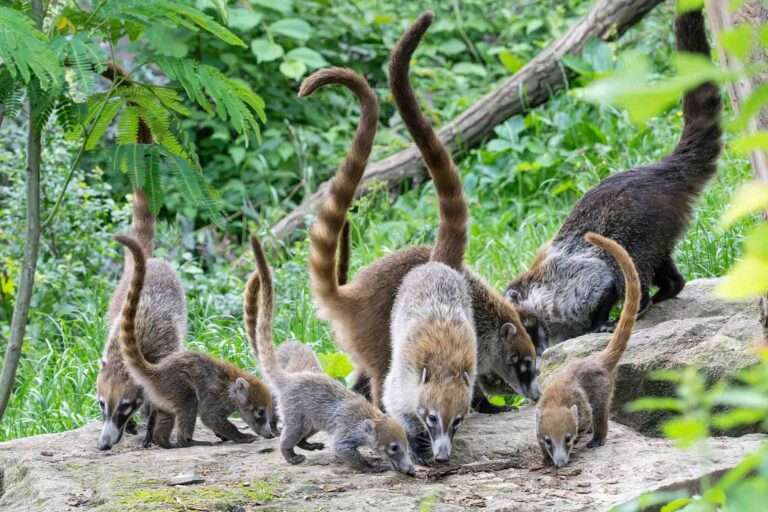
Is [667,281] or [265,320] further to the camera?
[667,281]

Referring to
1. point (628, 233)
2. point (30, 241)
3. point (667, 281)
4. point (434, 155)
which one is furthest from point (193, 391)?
point (667, 281)

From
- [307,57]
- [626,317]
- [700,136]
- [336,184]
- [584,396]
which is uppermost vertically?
[307,57]

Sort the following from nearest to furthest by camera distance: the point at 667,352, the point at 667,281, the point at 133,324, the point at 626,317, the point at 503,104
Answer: the point at 626,317
the point at 133,324
the point at 667,352
the point at 667,281
the point at 503,104

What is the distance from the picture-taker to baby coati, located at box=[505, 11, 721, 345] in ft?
19.3

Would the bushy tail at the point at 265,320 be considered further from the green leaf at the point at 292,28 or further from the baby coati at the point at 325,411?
the green leaf at the point at 292,28

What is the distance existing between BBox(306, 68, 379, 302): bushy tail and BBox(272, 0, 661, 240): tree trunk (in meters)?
4.11

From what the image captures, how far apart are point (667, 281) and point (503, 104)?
3732 millimetres

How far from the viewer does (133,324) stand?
4.76m

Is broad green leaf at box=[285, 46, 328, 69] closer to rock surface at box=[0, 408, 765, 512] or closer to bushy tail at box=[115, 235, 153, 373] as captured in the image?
bushy tail at box=[115, 235, 153, 373]

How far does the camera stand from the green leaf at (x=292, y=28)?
10797 millimetres

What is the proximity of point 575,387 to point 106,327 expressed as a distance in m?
3.74

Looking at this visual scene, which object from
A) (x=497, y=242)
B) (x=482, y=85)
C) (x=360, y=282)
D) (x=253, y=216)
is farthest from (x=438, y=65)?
(x=360, y=282)

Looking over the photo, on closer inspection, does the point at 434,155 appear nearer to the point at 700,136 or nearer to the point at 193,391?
the point at 193,391

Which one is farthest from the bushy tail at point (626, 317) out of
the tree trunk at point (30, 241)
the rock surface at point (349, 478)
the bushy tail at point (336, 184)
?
the tree trunk at point (30, 241)
